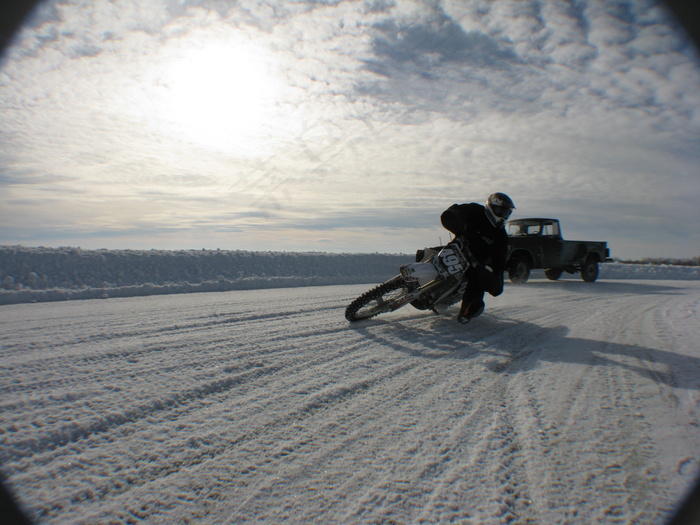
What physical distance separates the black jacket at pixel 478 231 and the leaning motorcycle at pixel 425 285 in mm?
142

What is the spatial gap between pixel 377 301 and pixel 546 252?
33.1 feet

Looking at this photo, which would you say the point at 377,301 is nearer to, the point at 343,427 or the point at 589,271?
the point at 343,427

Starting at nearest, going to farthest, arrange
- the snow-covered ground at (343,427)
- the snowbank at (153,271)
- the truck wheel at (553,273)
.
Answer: the snow-covered ground at (343,427)
the snowbank at (153,271)
the truck wheel at (553,273)

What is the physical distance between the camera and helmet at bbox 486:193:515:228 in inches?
185

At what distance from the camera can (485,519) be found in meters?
1.42

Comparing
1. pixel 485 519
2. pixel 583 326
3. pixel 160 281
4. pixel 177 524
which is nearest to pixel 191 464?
pixel 177 524

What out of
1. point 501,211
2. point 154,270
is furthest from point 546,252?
point 154,270

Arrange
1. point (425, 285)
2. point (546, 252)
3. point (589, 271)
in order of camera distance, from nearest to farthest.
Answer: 1. point (425, 285)
2. point (546, 252)
3. point (589, 271)

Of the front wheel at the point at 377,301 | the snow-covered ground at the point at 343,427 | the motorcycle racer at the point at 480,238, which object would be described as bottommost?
the snow-covered ground at the point at 343,427

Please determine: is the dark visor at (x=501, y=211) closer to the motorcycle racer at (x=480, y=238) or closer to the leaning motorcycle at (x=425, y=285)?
the motorcycle racer at (x=480, y=238)

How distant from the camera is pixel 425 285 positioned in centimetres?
489

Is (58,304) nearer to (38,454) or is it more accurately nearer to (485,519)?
(38,454)

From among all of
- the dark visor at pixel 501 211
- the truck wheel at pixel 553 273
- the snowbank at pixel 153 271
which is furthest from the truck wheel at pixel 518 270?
the dark visor at pixel 501 211

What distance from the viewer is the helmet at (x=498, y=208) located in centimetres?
471
